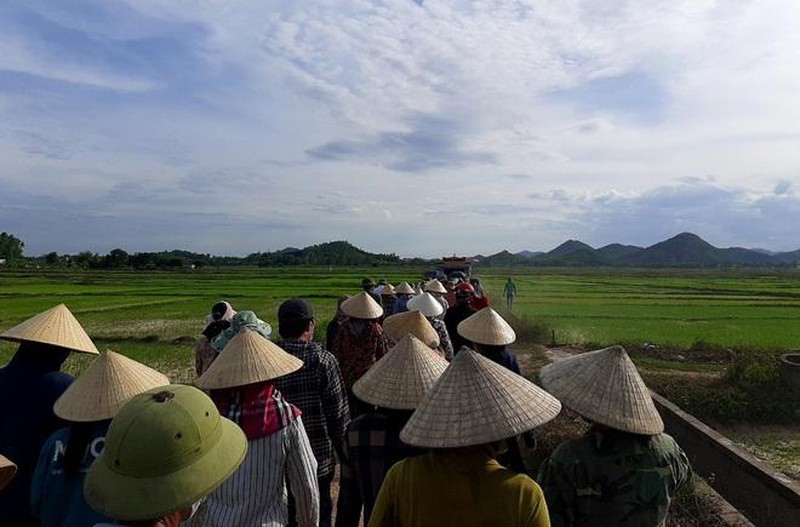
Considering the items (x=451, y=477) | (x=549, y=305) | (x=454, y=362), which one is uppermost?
(x=454, y=362)

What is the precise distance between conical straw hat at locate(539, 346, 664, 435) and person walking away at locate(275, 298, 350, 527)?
4.84ft

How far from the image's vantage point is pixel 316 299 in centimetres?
3180

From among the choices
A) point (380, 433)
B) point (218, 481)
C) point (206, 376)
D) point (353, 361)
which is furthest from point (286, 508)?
point (353, 361)

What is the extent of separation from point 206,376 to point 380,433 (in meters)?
0.97

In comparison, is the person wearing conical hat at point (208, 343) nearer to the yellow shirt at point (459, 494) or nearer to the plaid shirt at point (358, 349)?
the plaid shirt at point (358, 349)

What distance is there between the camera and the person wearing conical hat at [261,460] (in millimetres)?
2482

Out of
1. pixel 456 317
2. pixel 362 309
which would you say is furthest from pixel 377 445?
pixel 456 317

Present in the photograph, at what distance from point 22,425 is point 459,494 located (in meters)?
2.28

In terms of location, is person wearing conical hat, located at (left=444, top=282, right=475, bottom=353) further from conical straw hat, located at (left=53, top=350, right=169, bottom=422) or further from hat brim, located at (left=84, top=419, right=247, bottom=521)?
hat brim, located at (left=84, top=419, right=247, bottom=521)

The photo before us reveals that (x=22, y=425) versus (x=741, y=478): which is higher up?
(x=22, y=425)

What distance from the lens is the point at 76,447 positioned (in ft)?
7.66

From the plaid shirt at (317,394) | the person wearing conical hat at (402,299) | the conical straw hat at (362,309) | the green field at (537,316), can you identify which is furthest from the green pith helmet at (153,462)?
the green field at (537,316)

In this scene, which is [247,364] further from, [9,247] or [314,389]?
[9,247]

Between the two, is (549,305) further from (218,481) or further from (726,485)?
(218,481)
